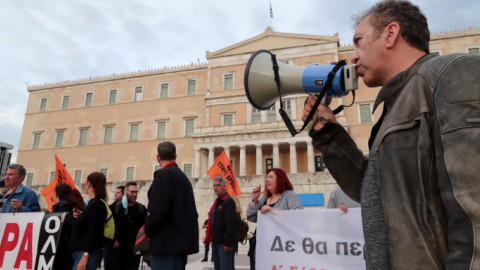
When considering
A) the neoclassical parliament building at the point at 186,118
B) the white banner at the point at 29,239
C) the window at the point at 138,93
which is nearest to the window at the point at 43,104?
the neoclassical parliament building at the point at 186,118

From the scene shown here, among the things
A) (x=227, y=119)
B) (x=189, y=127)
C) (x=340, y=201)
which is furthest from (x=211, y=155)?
(x=340, y=201)

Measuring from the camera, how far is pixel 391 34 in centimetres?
A: 130

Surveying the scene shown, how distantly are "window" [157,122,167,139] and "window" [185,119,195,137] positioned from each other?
2394mm

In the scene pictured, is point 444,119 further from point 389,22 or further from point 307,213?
point 307,213

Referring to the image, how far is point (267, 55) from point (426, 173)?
1.25 metres

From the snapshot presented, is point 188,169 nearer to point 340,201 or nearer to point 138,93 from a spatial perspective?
point 138,93

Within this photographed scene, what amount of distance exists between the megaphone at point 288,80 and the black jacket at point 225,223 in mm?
3832

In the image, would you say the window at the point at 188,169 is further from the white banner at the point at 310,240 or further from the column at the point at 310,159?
the white banner at the point at 310,240

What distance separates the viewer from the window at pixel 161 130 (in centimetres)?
3334

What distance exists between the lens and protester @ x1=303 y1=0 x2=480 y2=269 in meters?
0.86

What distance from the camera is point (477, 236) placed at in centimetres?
80

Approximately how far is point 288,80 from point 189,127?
Answer: 31354mm

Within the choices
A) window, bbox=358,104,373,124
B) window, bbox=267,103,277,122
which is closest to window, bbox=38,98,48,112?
window, bbox=267,103,277,122

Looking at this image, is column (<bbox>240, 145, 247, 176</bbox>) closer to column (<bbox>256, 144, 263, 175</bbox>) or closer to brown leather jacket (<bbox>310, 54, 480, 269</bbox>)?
column (<bbox>256, 144, 263, 175</bbox>)
